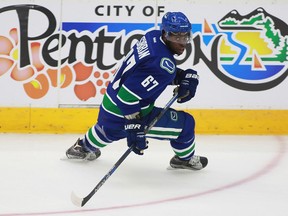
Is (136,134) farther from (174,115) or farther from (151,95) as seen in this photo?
(174,115)

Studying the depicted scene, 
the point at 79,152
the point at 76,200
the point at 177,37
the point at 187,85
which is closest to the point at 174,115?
the point at 187,85

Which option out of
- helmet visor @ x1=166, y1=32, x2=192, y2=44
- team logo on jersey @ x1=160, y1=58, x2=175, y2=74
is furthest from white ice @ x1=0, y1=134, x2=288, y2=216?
helmet visor @ x1=166, y1=32, x2=192, y2=44

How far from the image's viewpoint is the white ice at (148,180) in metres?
2.88

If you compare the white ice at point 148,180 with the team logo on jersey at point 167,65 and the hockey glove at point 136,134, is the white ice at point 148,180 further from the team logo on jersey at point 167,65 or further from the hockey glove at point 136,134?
the team logo on jersey at point 167,65

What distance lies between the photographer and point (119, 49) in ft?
15.7

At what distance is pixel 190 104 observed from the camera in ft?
15.8

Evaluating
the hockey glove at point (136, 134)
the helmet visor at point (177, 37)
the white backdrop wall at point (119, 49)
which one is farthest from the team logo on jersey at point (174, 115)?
the white backdrop wall at point (119, 49)

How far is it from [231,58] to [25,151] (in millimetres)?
1714

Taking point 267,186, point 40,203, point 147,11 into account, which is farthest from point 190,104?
point 40,203

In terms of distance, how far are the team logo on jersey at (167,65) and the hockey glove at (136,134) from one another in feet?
0.97

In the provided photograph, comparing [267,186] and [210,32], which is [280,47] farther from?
[267,186]

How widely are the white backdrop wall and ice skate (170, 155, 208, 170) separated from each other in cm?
114

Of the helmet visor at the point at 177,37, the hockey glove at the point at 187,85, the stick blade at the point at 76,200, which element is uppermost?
the helmet visor at the point at 177,37

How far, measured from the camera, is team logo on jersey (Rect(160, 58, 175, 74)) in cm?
318
